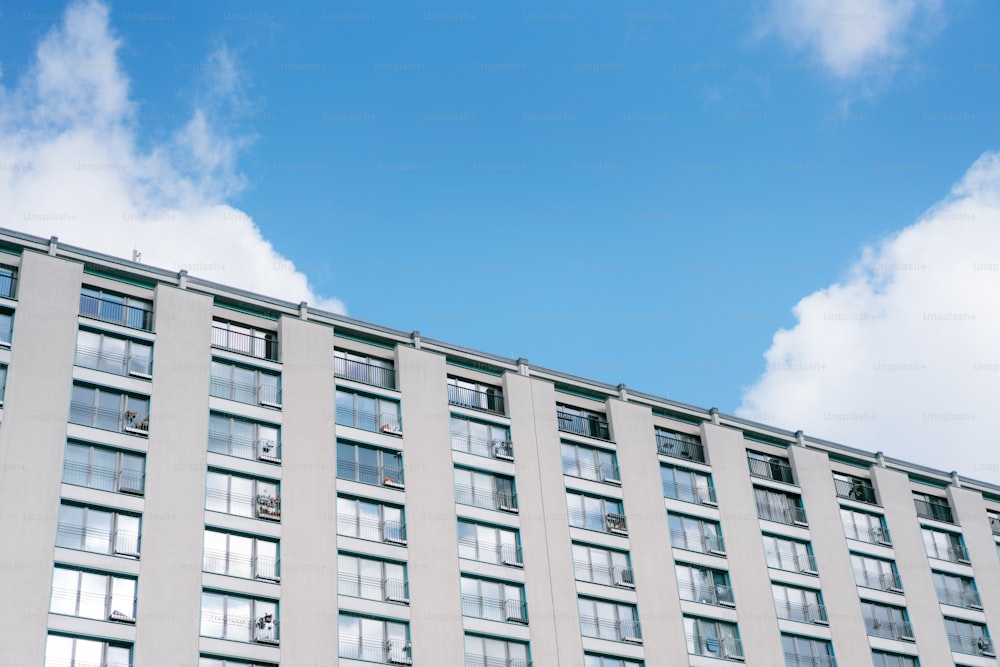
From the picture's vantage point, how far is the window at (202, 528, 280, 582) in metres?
55.5

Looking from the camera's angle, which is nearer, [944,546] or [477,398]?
[477,398]

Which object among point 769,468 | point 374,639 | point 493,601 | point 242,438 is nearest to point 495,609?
point 493,601

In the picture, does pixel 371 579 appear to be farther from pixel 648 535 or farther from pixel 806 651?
pixel 806 651

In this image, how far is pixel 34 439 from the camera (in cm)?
5372

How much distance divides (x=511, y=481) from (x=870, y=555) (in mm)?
23563

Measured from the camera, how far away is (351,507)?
60625mm

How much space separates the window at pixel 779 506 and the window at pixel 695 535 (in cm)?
399

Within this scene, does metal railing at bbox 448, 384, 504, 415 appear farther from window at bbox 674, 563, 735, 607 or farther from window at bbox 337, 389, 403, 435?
window at bbox 674, 563, 735, 607

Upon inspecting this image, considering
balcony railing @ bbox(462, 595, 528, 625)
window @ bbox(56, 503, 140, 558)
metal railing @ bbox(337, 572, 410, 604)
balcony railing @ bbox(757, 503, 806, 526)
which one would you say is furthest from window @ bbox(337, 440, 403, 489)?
balcony railing @ bbox(757, 503, 806, 526)

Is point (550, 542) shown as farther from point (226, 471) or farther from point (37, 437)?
point (37, 437)

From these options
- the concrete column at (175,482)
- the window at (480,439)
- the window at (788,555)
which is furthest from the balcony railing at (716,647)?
the concrete column at (175,482)

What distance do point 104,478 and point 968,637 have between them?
50.7m

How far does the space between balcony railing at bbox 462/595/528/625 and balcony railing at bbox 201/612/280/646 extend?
978 cm

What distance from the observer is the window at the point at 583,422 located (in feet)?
234
